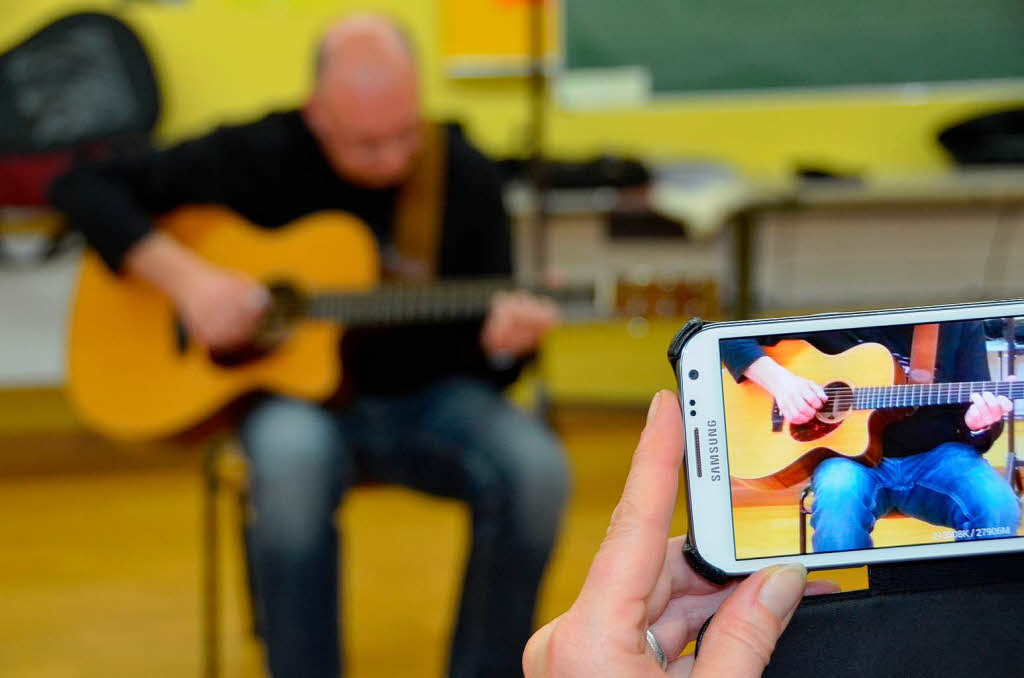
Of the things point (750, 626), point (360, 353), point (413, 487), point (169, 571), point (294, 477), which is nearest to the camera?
point (750, 626)

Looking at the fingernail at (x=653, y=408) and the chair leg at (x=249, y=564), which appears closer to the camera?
the fingernail at (x=653, y=408)

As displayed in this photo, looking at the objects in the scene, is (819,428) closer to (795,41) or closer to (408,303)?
(408,303)

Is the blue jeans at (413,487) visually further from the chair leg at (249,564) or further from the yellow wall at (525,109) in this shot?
the yellow wall at (525,109)

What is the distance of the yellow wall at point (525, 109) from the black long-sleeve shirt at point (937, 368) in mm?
2096

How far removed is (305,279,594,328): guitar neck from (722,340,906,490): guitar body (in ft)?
3.03

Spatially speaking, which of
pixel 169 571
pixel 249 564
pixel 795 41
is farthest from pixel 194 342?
pixel 795 41

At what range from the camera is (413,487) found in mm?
1222

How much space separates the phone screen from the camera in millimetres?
379

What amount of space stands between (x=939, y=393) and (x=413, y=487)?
908 millimetres

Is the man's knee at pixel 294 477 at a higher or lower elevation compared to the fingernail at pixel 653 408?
lower

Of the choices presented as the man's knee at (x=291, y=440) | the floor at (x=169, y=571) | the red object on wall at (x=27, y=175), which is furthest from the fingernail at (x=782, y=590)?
the red object on wall at (x=27, y=175)

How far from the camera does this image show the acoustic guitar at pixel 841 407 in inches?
15.0

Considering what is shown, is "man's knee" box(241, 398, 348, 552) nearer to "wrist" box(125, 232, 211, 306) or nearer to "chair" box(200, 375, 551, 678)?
"chair" box(200, 375, 551, 678)

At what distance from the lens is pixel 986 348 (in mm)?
378
